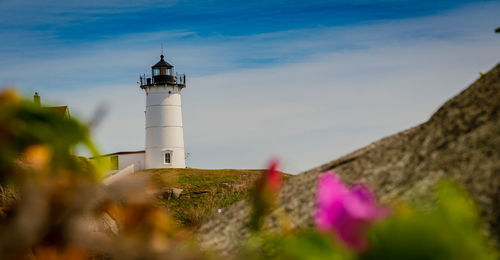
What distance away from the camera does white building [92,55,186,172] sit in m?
52.4

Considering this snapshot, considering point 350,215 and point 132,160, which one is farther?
point 132,160

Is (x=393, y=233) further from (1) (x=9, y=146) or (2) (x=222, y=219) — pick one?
(2) (x=222, y=219)

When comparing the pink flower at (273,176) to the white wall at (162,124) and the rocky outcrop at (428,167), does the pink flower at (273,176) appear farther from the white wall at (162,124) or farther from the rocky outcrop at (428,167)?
the white wall at (162,124)

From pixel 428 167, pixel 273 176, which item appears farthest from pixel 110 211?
pixel 428 167

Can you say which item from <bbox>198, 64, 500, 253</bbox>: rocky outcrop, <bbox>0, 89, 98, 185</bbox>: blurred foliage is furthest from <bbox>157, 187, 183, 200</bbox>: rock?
<bbox>0, 89, 98, 185</bbox>: blurred foliage

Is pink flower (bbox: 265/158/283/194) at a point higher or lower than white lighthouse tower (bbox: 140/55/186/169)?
lower

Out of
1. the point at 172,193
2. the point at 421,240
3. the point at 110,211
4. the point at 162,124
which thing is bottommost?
the point at 421,240

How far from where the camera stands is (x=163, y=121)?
5244 cm

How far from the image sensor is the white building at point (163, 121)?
5241cm

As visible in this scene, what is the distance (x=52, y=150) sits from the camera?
1.20m

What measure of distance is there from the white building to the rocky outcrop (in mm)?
50702

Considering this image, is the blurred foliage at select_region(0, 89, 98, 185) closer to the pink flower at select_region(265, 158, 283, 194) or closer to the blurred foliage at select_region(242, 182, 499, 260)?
the pink flower at select_region(265, 158, 283, 194)

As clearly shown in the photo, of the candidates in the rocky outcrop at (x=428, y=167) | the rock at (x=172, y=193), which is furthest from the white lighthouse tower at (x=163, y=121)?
the rocky outcrop at (x=428, y=167)

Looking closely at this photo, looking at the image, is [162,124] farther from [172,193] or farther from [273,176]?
[273,176]
